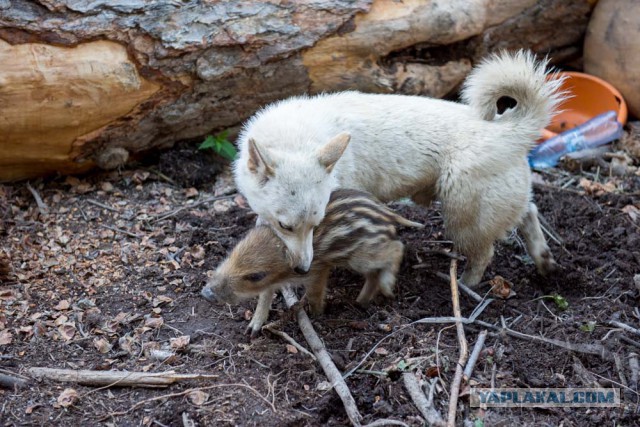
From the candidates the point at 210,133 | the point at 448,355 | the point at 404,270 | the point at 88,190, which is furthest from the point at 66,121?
the point at 448,355

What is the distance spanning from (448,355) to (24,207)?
4189 mm

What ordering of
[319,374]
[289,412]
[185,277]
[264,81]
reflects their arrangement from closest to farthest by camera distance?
[289,412], [319,374], [185,277], [264,81]

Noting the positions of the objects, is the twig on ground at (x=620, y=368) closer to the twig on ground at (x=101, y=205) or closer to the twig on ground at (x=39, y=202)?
the twig on ground at (x=101, y=205)

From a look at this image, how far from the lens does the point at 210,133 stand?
7.11 metres

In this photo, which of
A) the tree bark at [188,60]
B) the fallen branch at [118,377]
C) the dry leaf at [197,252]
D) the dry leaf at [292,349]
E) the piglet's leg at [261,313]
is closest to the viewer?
the fallen branch at [118,377]

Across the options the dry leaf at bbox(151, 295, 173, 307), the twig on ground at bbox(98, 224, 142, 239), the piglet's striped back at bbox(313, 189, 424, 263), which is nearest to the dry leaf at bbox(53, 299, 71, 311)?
the dry leaf at bbox(151, 295, 173, 307)

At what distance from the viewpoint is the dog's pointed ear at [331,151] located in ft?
16.3

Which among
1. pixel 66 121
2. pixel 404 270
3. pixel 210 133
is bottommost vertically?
pixel 404 270

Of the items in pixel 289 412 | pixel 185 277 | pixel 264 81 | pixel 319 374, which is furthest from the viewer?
pixel 264 81

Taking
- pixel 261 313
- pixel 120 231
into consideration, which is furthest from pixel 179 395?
pixel 120 231

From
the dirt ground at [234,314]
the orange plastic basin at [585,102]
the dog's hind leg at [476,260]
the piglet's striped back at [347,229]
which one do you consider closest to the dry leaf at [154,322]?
the dirt ground at [234,314]

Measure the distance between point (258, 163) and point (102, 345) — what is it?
66.3 inches

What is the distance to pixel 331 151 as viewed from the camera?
4957 mm

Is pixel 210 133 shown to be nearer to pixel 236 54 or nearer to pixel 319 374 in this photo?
pixel 236 54
